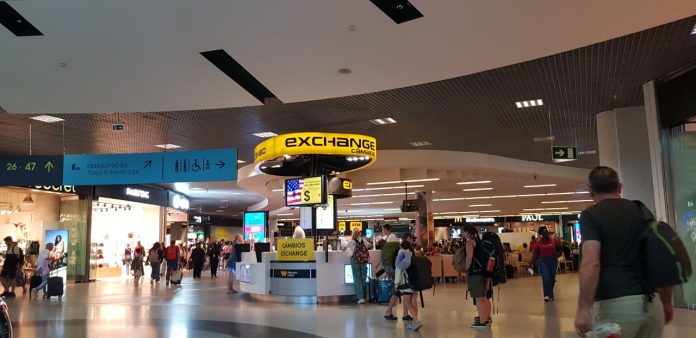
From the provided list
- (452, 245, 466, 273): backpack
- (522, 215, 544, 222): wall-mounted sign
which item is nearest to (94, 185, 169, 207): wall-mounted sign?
(452, 245, 466, 273): backpack

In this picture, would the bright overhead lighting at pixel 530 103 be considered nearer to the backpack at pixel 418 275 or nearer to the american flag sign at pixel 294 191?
the backpack at pixel 418 275

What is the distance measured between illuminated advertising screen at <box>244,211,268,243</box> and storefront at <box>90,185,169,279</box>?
12.9 feet

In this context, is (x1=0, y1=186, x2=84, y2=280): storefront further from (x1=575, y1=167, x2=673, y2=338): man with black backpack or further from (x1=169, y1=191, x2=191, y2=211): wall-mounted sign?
(x1=575, y1=167, x2=673, y2=338): man with black backpack

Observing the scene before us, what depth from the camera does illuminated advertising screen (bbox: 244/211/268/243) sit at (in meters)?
19.9

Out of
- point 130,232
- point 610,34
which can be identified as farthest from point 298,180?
point 130,232

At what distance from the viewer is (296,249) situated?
1117 cm

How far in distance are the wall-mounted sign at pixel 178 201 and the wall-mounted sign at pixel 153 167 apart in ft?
47.9

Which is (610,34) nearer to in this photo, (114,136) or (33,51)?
(33,51)

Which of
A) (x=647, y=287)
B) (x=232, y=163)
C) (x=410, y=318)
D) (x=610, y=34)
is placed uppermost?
(x=610, y=34)

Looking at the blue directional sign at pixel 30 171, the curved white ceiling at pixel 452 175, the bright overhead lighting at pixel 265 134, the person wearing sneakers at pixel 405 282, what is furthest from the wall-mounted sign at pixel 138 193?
the person wearing sneakers at pixel 405 282

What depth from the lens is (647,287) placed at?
2.36 m

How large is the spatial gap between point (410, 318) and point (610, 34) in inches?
186

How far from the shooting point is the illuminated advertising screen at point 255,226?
65.3ft

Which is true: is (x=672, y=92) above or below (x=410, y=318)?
above
